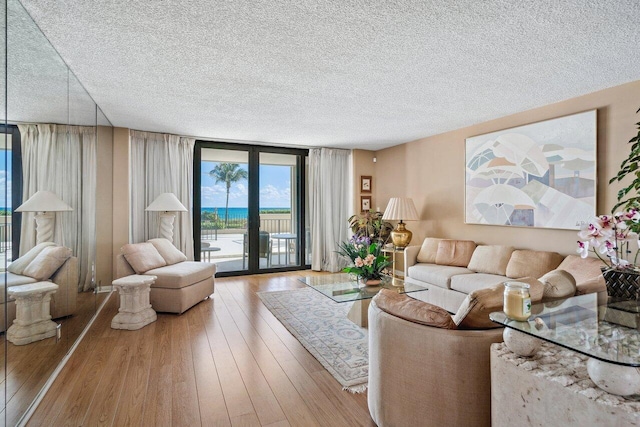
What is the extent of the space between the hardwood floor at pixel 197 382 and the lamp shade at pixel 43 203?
1234 millimetres

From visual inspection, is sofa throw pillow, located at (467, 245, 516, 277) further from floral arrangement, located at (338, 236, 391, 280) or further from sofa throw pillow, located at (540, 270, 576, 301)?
sofa throw pillow, located at (540, 270, 576, 301)

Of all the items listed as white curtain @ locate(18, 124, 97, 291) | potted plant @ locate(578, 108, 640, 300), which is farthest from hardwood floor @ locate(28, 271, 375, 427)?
potted plant @ locate(578, 108, 640, 300)

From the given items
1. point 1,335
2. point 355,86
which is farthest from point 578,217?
point 1,335

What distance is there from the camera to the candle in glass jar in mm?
1396

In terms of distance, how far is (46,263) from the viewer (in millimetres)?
2156

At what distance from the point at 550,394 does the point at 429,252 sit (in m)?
3.53

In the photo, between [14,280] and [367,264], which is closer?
[14,280]

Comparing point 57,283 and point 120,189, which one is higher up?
point 120,189

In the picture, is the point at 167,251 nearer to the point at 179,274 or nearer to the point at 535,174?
the point at 179,274

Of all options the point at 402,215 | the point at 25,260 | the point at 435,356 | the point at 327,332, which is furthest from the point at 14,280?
the point at 402,215

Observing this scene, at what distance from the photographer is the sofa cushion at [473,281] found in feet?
11.5

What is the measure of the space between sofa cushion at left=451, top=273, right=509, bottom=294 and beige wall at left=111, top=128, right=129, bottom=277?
4.57m

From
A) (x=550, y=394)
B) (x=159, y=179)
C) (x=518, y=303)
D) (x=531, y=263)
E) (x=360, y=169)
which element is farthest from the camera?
(x=360, y=169)

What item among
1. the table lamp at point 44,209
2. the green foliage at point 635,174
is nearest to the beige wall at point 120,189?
the table lamp at point 44,209
